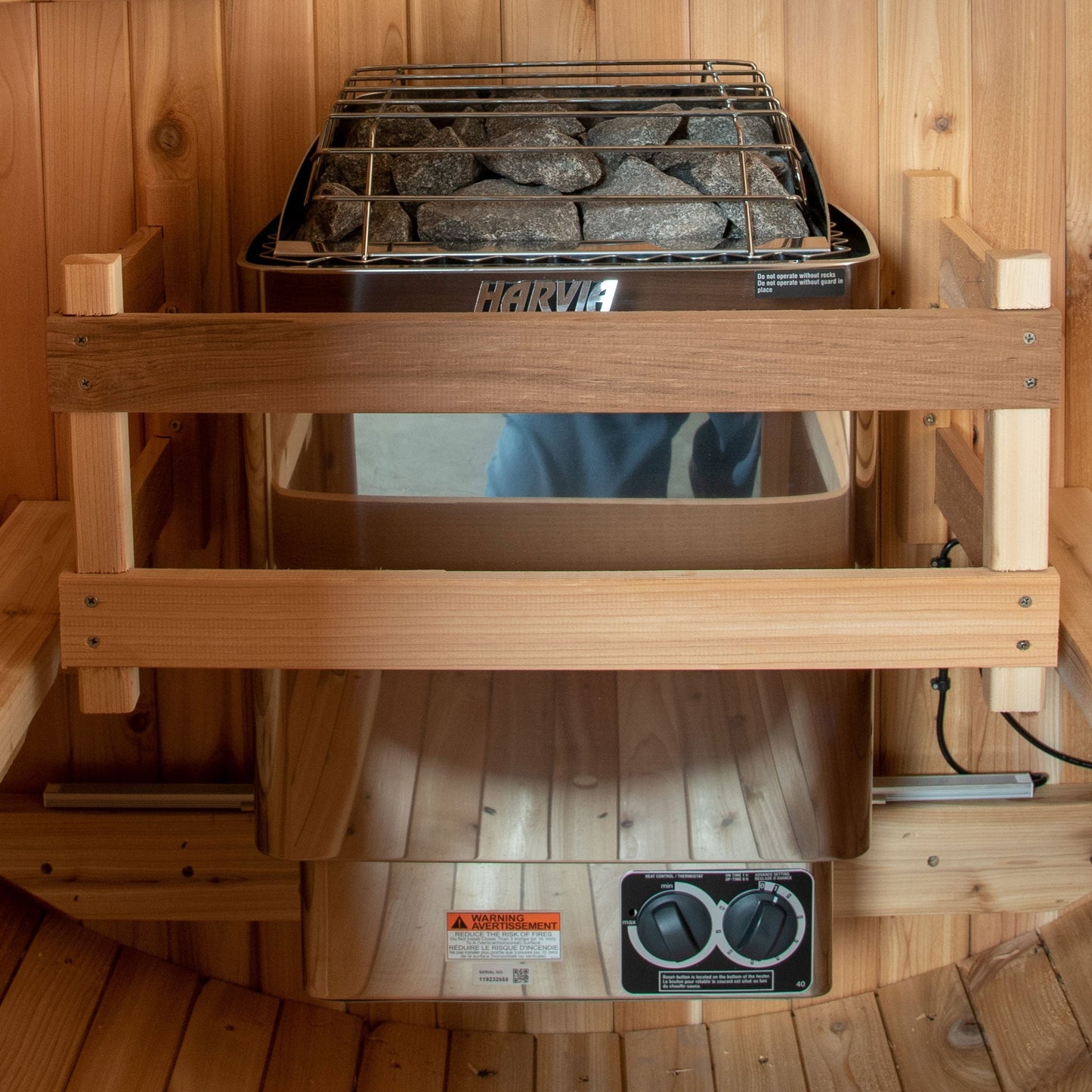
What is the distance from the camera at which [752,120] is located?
120 centimetres

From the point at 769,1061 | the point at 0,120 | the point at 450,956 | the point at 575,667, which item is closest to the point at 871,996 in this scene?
the point at 769,1061

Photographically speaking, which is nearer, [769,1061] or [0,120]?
[0,120]

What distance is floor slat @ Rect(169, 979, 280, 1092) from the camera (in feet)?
4.72

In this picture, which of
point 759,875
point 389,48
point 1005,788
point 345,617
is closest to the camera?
point 345,617

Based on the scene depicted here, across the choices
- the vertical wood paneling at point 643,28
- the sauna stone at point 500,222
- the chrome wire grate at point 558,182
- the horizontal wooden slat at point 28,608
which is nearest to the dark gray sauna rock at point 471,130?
the chrome wire grate at point 558,182

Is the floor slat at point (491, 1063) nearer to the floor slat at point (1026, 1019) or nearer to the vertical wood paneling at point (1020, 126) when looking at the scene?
the floor slat at point (1026, 1019)

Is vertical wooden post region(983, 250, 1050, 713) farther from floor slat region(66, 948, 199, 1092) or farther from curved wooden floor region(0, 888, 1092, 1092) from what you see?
floor slat region(66, 948, 199, 1092)

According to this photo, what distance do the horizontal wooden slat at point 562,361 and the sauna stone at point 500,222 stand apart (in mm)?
178

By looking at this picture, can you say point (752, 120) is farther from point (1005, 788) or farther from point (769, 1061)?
point (769, 1061)

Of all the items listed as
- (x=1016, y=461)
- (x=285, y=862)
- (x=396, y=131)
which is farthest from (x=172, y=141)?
(x=1016, y=461)

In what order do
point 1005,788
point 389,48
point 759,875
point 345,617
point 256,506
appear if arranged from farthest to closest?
point 1005,788
point 389,48
point 759,875
point 256,506
point 345,617

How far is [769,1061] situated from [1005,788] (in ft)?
1.31

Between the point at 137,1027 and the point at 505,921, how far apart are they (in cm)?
53

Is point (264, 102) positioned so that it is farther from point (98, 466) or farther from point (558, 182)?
point (98, 466)
